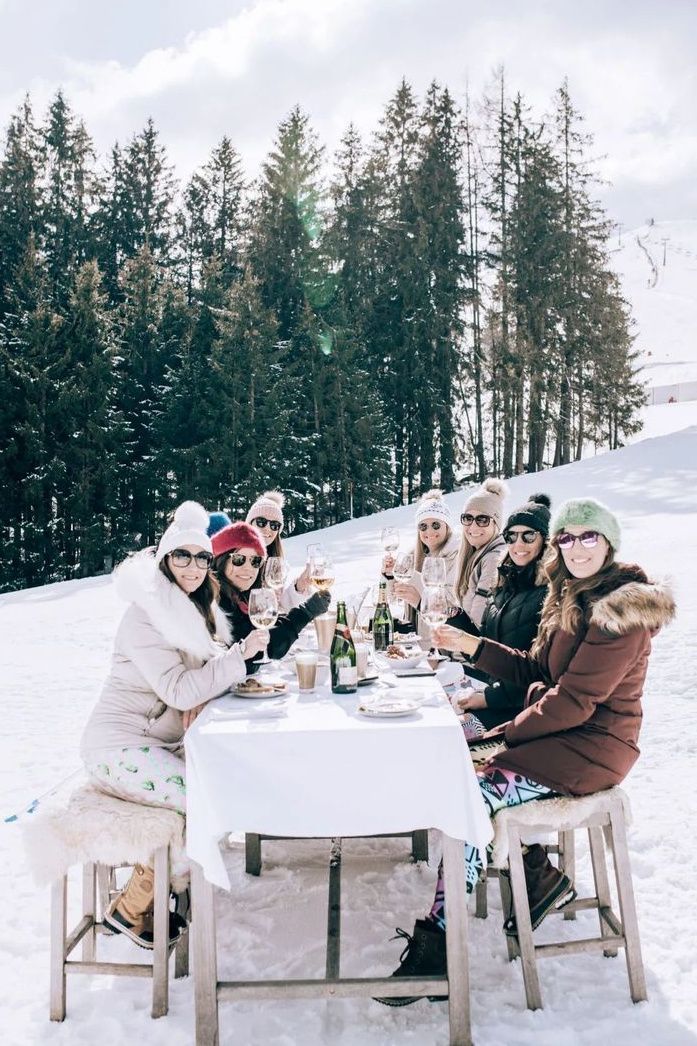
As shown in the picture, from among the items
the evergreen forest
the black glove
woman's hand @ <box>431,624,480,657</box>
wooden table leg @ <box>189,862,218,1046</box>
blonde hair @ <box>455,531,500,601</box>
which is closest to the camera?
wooden table leg @ <box>189,862,218,1046</box>

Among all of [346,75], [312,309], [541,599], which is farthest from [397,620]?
[312,309]

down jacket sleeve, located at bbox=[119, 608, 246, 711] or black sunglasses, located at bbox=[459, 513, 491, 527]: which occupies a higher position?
black sunglasses, located at bbox=[459, 513, 491, 527]

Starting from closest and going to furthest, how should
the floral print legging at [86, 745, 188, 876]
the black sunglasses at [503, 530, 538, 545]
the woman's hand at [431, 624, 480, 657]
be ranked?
the floral print legging at [86, 745, 188, 876] → the woman's hand at [431, 624, 480, 657] → the black sunglasses at [503, 530, 538, 545]

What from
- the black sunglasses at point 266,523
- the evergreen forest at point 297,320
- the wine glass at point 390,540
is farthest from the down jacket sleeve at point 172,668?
the evergreen forest at point 297,320

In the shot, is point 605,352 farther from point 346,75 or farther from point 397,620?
point 397,620

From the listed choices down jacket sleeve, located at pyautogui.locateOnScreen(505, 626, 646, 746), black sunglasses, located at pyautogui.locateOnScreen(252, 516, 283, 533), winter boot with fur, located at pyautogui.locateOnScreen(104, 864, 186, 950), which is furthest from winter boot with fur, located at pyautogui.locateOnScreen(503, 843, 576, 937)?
black sunglasses, located at pyautogui.locateOnScreen(252, 516, 283, 533)

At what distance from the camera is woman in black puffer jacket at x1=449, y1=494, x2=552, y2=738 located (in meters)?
3.56

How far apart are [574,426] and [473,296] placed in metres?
6.20

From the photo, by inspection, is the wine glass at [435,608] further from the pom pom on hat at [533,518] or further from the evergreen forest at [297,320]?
the evergreen forest at [297,320]

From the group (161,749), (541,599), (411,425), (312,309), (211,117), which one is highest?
(211,117)

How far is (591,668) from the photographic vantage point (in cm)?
282

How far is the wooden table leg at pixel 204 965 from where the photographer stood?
2.61 metres

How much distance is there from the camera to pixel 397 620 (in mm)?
4598

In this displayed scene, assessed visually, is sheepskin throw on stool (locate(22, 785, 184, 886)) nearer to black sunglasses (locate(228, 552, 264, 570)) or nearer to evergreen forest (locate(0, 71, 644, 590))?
black sunglasses (locate(228, 552, 264, 570))
